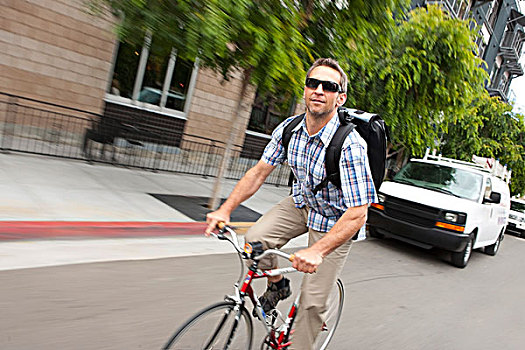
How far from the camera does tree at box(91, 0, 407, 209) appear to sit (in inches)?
211

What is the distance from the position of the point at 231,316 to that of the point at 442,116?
37.7ft

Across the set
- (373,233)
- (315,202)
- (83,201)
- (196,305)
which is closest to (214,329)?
(315,202)

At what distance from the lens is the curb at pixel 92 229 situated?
484 cm

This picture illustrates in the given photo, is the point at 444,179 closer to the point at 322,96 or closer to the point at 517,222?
the point at 322,96

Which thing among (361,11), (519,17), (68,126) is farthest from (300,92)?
(519,17)

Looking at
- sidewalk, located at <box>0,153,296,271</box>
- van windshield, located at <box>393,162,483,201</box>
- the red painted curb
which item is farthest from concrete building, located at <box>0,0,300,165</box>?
van windshield, located at <box>393,162,483,201</box>

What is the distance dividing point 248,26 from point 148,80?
7.32m

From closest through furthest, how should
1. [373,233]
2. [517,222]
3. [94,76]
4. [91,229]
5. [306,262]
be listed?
[306,262] → [91,229] → [373,233] → [94,76] → [517,222]

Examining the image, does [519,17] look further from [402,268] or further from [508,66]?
[402,268]

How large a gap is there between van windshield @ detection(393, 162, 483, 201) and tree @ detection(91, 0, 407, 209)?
3349mm

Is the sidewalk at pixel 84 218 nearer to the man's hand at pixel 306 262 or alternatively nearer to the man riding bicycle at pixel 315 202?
the man riding bicycle at pixel 315 202

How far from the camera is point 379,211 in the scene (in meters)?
8.42

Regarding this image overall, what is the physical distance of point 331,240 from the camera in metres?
2.49

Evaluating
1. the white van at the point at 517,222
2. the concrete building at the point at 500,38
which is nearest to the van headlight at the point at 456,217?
the white van at the point at 517,222
